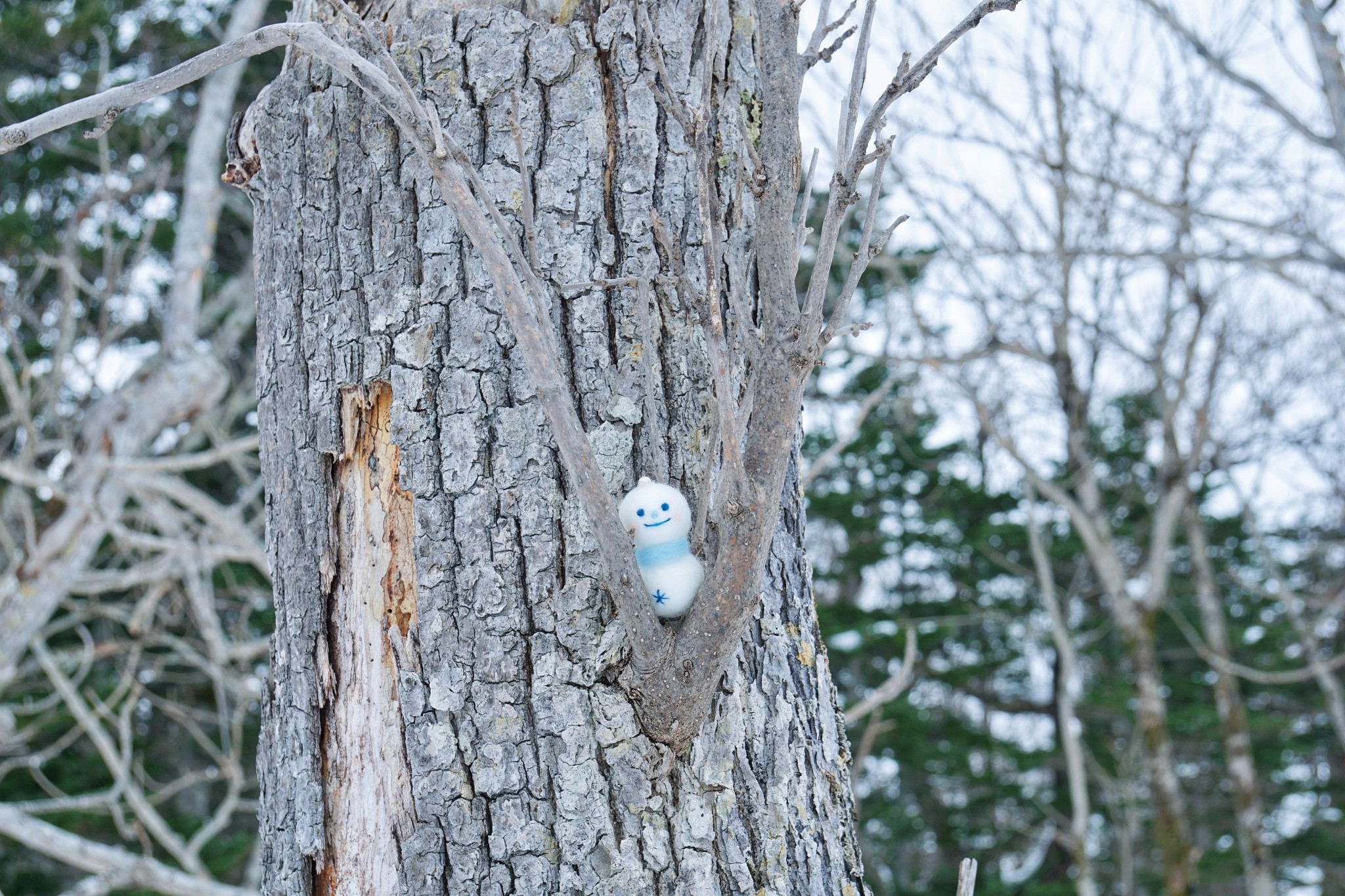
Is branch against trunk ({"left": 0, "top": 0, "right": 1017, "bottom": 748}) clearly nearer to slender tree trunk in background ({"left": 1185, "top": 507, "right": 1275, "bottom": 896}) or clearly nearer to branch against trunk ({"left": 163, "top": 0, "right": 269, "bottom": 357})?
branch against trunk ({"left": 163, "top": 0, "right": 269, "bottom": 357})

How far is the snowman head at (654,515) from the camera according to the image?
94 cm

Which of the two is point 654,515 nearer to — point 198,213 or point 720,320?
point 720,320

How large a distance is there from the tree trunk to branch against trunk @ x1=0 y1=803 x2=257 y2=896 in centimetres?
224

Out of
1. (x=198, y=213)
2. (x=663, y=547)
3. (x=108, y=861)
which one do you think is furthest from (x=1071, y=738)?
(x=663, y=547)

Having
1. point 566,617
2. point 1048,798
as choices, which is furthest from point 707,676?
point 1048,798

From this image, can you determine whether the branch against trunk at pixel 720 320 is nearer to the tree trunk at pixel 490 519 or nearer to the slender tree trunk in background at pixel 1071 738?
the tree trunk at pixel 490 519

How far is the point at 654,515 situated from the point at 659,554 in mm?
36

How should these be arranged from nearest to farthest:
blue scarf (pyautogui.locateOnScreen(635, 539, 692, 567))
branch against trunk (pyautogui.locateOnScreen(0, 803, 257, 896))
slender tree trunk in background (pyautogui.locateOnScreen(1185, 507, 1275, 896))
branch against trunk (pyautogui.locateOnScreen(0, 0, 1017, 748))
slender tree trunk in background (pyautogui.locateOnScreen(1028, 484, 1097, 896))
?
branch against trunk (pyautogui.locateOnScreen(0, 0, 1017, 748)) → blue scarf (pyautogui.locateOnScreen(635, 539, 692, 567)) → branch against trunk (pyautogui.locateOnScreen(0, 803, 257, 896)) → slender tree trunk in background (pyautogui.locateOnScreen(1028, 484, 1097, 896)) → slender tree trunk in background (pyautogui.locateOnScreen(1185, 507, 1275, 896))

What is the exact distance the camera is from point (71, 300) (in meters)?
4.56

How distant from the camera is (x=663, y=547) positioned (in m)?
0.94

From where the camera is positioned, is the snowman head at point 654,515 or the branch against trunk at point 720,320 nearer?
the branch against trunk at point 720,320


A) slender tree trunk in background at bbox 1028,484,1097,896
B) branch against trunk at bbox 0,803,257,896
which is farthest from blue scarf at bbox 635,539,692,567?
slender tree trunk in background at bbox 1028,484,1097,896

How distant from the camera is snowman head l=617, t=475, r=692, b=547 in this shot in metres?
0.94

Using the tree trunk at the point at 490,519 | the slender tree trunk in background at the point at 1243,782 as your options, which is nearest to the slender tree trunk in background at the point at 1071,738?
the slender tree trunk in background at the point at 1243,782
